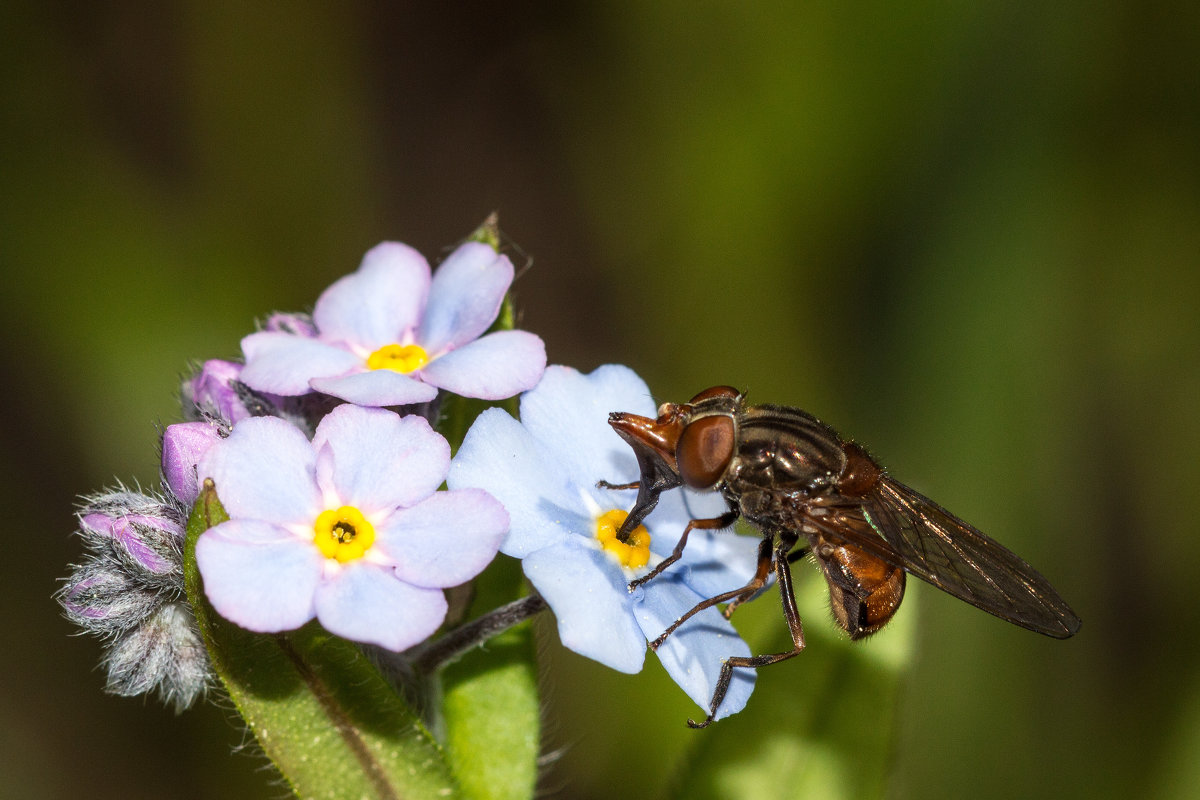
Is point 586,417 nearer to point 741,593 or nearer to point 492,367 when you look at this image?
point 492,367

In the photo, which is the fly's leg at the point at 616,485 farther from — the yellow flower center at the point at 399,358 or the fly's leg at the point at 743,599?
the yellow flower center at the point at 399,358

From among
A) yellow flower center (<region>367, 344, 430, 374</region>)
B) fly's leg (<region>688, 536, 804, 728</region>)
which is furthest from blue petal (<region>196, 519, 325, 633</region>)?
fly's leg (<region>688, 536, 804, 728</region>)

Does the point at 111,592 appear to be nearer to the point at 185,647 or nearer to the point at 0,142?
the point at 185,647

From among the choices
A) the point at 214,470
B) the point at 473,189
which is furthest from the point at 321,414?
the point at 473,189

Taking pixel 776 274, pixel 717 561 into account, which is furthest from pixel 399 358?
pixel 776 274

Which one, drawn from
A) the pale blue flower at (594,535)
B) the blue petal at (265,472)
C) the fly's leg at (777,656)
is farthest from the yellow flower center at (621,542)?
the blue petal at (265,472)

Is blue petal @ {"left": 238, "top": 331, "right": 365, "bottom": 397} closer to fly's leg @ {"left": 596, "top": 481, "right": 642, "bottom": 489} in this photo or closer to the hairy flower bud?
the hairy flower bud
